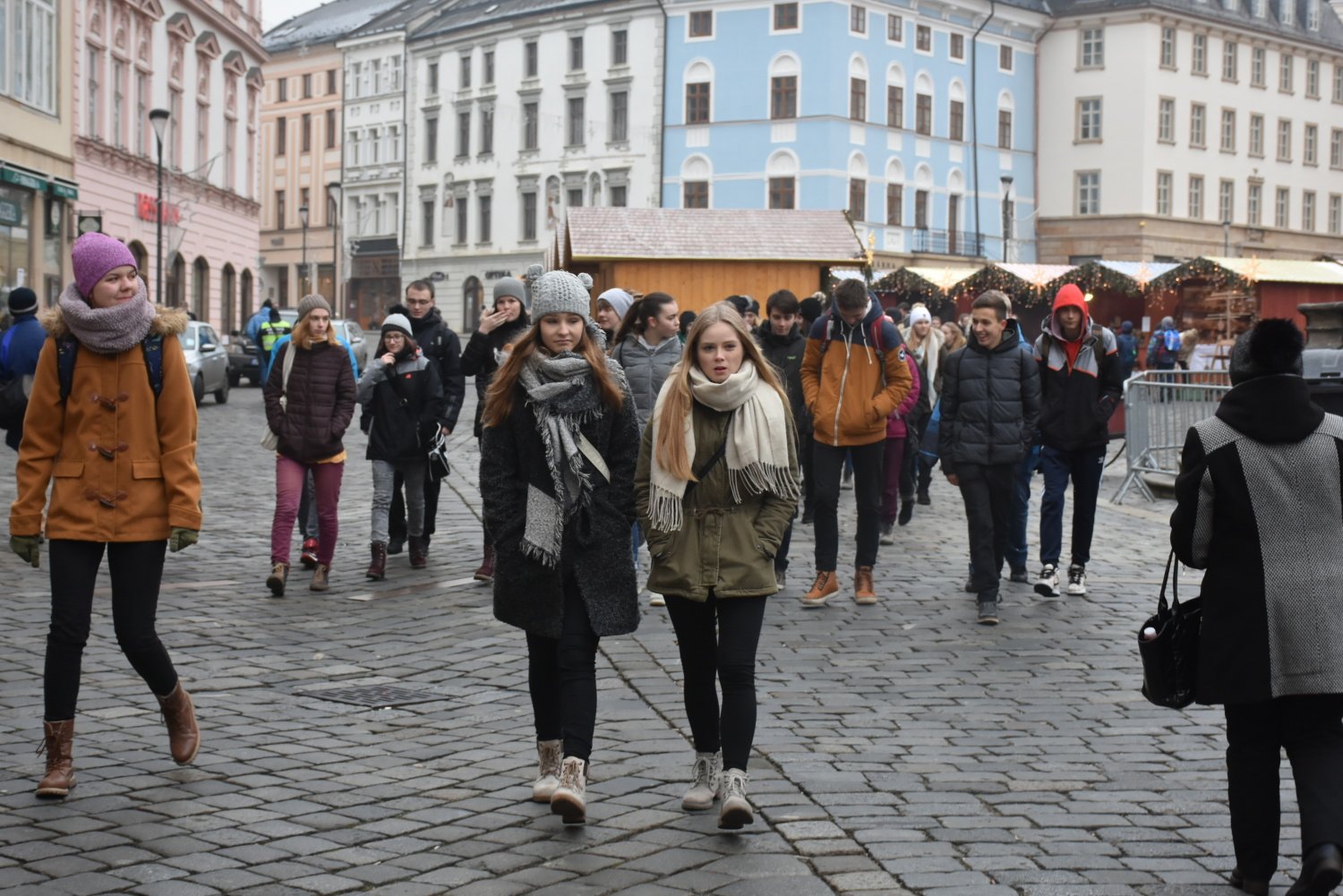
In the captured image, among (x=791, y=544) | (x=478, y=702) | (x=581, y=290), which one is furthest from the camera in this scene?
(x=791, y=544)

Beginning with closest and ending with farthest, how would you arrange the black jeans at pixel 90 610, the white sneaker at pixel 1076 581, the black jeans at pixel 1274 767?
1. the black jeans at pixel 1274 767
2. the black jeans at pixel 90 610
3. the white sneaker at pixel 1076 581

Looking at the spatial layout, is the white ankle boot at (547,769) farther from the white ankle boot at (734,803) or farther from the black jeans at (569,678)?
the white ankle boot at (734,803)

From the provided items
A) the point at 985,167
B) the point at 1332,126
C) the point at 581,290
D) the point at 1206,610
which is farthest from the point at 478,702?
the point at 1332,126

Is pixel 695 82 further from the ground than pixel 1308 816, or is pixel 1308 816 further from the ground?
pixel 695 82

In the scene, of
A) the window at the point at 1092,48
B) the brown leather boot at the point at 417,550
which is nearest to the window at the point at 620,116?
the window at the point at 1092,48

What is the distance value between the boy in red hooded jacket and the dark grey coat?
18.4 feet

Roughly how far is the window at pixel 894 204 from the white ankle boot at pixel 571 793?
60351mm

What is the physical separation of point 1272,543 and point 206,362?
29.6m

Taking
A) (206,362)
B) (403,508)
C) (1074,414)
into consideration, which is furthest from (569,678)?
(206,362)

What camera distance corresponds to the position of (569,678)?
5.60 metres

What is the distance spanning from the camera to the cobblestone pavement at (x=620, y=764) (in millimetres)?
5070

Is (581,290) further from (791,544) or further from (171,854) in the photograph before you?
(791,544)

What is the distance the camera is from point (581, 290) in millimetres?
5777

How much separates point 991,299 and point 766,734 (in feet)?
13.9
